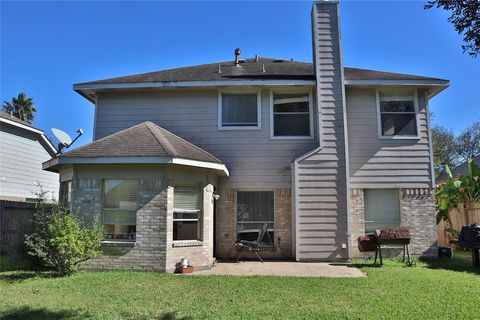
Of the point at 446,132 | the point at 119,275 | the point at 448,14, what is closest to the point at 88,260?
the point at 119,275

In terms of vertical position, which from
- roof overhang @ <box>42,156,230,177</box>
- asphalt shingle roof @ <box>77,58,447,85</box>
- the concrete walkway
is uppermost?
asphalt shingle roof @ <box>77,58,447,85</box>

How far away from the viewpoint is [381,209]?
11.6 metres

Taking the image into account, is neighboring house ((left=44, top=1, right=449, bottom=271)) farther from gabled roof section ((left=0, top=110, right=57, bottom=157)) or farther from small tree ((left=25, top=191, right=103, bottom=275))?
gabled roof section ((left=0, top=110, right=57, bottom=157))

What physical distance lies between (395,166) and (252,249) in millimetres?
5208

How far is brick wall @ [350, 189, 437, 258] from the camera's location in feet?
36.9

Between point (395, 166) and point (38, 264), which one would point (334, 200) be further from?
point (38, 264)

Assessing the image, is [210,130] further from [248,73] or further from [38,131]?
[38,131]

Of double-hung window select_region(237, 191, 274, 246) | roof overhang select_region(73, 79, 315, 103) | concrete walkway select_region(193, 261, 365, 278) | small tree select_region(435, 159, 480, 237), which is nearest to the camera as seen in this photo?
concrete walkway select_region(193, 261, 365, 278)

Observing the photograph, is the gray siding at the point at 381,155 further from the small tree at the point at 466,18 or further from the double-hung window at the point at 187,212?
the small tree at the point at 466,18

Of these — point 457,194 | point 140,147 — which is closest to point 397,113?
point 457,194

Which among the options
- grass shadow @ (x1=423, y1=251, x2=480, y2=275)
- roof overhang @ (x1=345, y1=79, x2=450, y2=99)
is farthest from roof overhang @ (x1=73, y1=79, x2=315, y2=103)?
grass shadow @ (x1=423, y1=251, x2=480, y2=275)

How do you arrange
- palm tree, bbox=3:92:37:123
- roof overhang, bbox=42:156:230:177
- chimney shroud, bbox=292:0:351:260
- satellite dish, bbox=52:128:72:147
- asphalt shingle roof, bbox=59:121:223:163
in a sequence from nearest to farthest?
roof overhang, bbox=42:156:230:177
asphalt shingle roof, bbox=59:121:223:163
chimney shroud, bbox=292:0:351:260
satellite dish, bbox=52:128:72:147
palm tree, bbox=3:92:37:123

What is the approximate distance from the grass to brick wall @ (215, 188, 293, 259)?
3.21m

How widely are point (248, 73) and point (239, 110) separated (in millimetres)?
1627
